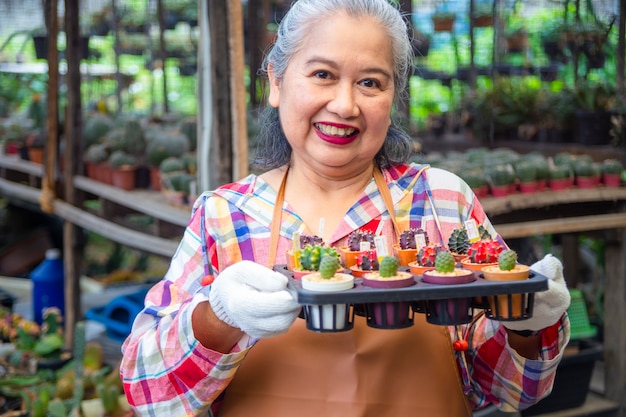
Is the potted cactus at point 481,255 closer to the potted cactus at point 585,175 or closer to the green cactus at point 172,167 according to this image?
the potted cactus at point 585,175

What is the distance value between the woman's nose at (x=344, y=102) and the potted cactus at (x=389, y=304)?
258mm

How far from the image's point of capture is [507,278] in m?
1.14

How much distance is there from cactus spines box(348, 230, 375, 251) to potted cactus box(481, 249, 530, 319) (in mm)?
214

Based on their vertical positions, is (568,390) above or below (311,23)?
below

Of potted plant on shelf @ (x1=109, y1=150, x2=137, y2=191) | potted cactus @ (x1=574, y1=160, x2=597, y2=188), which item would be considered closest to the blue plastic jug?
potted plant on shelf @ (x1=109, y1=150, x2=137, y2=191)

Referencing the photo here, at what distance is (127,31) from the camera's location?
9.02m

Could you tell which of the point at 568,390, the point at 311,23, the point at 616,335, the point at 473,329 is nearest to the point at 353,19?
the point at 311,23

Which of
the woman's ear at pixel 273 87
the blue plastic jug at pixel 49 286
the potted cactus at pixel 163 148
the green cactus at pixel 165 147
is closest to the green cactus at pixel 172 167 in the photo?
the potted cactus at pixel 163 148

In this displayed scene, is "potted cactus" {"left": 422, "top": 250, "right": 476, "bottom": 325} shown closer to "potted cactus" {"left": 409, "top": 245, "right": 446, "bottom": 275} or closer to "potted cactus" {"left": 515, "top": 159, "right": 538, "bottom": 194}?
"potted cactus" {"left": 409, "top": 245, "right": 446, "bottom": 275}

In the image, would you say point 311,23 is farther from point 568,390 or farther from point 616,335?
point 616,335

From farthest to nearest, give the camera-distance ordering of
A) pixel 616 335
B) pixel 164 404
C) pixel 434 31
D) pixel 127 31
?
pixel 127 31
pixel 434 31
pixel 616 335
pixel 164 404

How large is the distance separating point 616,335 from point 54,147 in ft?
9.49

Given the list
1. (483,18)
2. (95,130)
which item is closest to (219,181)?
(95,130)

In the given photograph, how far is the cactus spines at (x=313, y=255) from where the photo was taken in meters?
1.20
